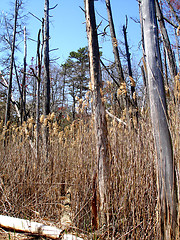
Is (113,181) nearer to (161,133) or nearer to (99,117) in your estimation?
(99,117)

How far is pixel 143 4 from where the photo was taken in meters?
1.34

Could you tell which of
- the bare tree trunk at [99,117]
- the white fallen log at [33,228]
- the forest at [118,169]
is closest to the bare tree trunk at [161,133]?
the forest at [118,169]

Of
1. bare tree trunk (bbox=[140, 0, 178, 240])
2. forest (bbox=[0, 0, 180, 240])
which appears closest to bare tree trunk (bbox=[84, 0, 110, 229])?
forest (bbox=[0, 0, 180, 240])

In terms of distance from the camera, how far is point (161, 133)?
3.92 feet

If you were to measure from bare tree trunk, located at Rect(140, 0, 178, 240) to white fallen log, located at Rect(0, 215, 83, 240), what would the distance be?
67 cm

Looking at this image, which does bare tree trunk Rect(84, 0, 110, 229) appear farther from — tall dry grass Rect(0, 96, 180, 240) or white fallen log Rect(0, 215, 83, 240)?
white fallen log Rect(0, 215, 83, 240)

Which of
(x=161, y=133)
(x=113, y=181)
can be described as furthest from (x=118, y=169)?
(x=161, y=133)

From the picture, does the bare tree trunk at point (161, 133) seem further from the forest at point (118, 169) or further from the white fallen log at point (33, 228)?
the white fallen log at point (33, 228)

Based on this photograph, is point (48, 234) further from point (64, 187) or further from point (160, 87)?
point (160, 87)

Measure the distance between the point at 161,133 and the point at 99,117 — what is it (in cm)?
62

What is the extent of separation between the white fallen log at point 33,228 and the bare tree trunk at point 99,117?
0.34 m

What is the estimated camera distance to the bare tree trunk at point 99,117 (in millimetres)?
1554

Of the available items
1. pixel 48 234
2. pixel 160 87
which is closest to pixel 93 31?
pixel 160 87

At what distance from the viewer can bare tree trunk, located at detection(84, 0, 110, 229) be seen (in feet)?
5.10
